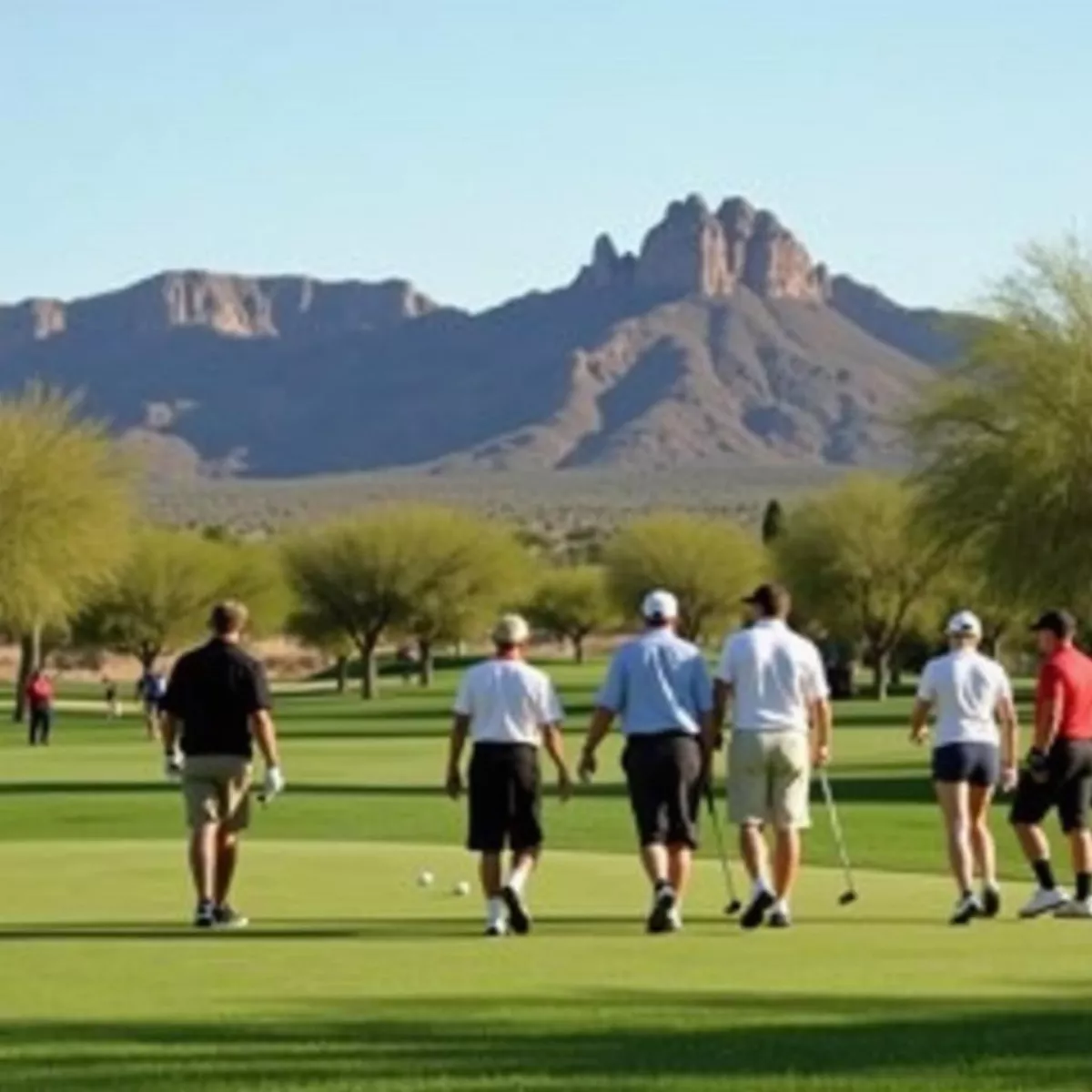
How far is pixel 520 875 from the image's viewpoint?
19969 millimetres

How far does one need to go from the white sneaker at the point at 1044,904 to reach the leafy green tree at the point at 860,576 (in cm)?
8496

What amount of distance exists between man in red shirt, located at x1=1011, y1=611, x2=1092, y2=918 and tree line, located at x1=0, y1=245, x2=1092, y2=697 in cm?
3436

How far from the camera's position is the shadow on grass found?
498 inches

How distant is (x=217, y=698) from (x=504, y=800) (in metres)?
1.98

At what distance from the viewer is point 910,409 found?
63.2 metres

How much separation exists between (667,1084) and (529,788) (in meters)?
8.00

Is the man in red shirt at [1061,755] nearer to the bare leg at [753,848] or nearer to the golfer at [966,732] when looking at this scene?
the golfer at [966,732]

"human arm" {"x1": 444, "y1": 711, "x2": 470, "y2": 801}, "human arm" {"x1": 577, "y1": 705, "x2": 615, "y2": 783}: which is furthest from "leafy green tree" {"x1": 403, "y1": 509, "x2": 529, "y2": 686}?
"human arm" {"x1": 577, "y1": 705, "x2": 615, "y2": 783}

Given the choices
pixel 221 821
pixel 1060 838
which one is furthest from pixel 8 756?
pixel 221 821

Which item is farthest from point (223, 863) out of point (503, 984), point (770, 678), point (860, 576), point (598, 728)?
point (860, 576)

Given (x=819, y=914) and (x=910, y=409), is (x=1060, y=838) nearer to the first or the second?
(x=819, y=914)

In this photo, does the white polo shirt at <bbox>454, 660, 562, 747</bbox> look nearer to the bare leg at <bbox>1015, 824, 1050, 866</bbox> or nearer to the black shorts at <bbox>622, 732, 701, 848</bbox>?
the black shorts at <bbox>622, 732, 701, 848</bbox>

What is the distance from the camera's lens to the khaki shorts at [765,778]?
66.5ft

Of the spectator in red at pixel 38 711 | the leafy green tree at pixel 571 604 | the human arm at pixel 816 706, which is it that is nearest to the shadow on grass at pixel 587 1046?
the human arm at pixel 816 706
